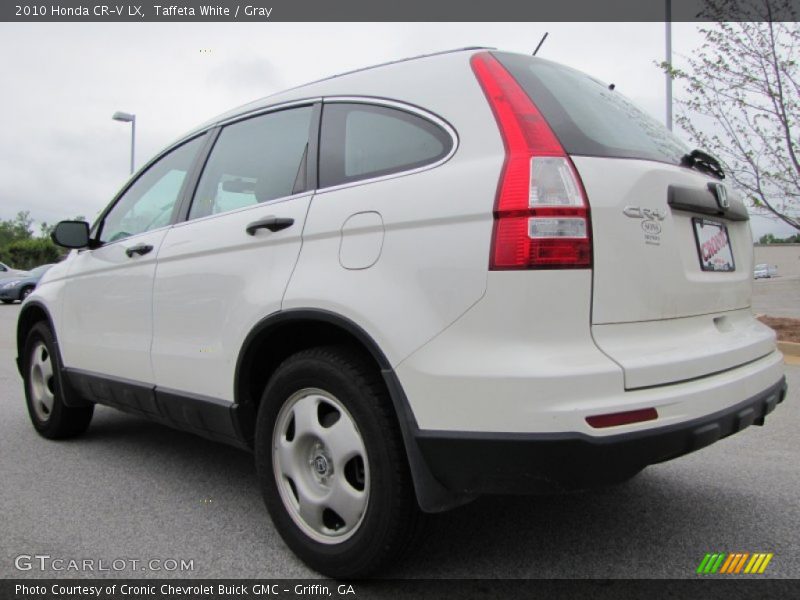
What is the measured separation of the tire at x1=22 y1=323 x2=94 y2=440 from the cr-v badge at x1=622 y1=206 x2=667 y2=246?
3580mm

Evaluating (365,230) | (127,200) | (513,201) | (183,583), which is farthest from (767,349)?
(127,200)

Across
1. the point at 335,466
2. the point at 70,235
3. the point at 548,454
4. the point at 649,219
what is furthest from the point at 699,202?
the point at 70,235

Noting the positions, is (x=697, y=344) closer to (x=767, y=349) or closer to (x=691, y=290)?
(x=691, y=290)

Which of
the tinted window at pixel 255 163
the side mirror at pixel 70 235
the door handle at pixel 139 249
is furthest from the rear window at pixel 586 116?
the side mirror at pixel 70 235

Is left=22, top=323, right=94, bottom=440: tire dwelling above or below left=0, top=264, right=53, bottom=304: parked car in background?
above

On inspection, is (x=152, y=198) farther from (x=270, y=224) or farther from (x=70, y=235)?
(x=270, y=224)

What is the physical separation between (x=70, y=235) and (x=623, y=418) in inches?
135

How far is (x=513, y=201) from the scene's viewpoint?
6.00 ft

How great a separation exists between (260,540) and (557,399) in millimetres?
1530

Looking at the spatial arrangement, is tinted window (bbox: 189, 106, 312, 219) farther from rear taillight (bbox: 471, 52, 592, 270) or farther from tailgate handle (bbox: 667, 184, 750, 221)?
tailgate handle (bbox: 667, 184, 750, 221)

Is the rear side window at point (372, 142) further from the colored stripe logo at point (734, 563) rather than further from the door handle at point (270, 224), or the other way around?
the colored stripe logo at point (734, 563)

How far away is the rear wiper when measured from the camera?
237 cm

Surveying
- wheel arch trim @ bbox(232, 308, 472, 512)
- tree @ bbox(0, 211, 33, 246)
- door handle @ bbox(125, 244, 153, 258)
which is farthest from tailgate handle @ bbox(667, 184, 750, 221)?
tree @ bbox(0, 211, 33, 246)

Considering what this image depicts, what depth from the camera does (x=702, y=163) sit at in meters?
2.47
